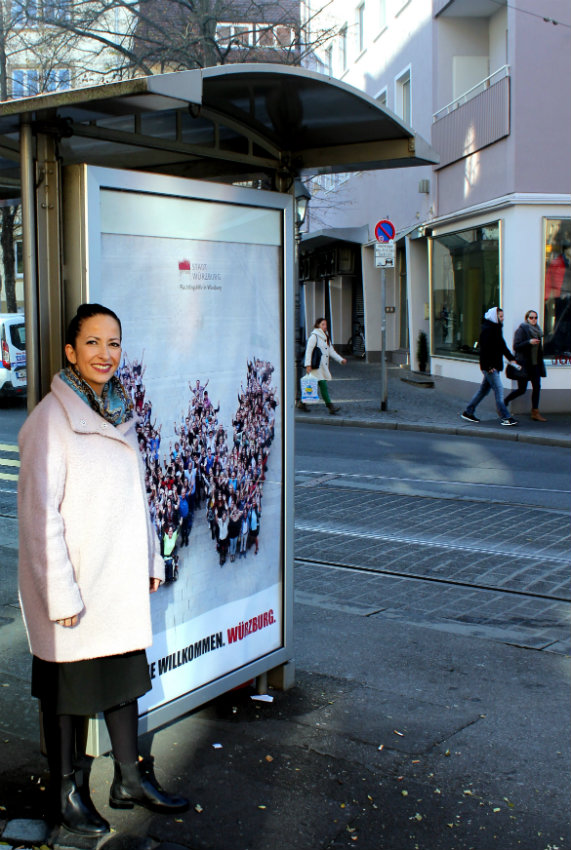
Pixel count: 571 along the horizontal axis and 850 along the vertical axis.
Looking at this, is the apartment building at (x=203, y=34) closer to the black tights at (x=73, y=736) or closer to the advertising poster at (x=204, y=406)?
the advertising poster at (x=204, y=406)

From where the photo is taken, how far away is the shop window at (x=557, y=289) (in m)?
18.6

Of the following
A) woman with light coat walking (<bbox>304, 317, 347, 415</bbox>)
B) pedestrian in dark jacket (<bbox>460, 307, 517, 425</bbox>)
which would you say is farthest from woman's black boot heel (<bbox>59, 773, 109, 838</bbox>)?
woman with light coat walking (<bbox>304, 317, 347, 415</bbox>)

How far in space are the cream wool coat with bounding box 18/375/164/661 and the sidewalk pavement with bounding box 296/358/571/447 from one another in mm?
A: 12338

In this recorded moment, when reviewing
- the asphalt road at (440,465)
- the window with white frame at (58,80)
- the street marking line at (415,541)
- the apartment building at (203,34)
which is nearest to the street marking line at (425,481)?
the asphalt road at (440,465)

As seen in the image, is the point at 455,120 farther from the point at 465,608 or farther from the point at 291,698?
the point at 291,698

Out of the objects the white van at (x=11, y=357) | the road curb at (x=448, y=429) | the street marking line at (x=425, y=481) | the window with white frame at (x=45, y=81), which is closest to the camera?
the street marking line at (x=425, y=481)

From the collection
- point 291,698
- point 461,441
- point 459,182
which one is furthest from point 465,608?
point 459,182

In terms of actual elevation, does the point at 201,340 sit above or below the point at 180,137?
below

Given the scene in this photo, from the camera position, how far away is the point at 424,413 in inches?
718

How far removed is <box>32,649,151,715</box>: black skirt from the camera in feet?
11.1

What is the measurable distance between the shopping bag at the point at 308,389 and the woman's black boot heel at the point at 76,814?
1456 centimetres

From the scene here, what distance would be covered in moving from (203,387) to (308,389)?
45.5 ft

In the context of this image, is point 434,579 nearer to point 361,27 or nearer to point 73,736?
point 73,736

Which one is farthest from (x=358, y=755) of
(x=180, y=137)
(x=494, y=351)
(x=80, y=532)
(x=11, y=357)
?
(x=11, y=357)
